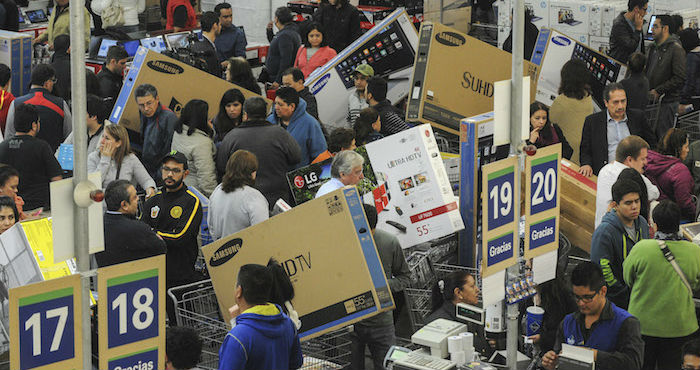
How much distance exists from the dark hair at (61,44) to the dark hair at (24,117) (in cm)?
312

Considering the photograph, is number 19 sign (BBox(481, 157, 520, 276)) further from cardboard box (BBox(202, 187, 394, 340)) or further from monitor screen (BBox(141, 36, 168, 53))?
monitor screen (BBox(141, 36, 168, 53))

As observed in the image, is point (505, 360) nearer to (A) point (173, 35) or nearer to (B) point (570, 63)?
(B) point (570, 63)

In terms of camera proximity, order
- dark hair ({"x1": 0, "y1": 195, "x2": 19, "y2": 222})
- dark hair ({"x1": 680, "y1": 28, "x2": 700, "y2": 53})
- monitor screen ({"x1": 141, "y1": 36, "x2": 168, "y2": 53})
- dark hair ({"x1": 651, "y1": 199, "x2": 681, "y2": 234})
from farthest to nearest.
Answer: monitor screen ({"x1": 141, "y1": 36, "x2": 168, "y2": 53}), dark hair ({"x1": 680, "y1": 28, "x2": 700, "y2": 53}), dark hair ({"x1": 0, "y1": 195, "x2": 19, "y2": 222}), dark hair ({"x1": 651, "y1": 199, "x2": 681, "y2": 234})

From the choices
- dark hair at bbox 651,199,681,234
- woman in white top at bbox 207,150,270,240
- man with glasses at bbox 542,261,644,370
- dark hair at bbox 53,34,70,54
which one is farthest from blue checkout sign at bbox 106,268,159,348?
dark hair at bbox 53,34,70,54

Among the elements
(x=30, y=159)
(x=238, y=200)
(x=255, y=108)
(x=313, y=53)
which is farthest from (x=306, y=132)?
(x=313, y=53)

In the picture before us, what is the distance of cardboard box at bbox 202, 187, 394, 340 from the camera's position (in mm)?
5738

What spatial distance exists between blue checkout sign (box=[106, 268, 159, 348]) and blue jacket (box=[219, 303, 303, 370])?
441 mm

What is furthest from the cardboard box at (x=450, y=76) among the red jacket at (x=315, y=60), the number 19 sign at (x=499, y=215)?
the number 19 sign at (x=499, y=215)

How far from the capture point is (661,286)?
19.4 ft

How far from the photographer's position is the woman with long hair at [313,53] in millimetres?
11078

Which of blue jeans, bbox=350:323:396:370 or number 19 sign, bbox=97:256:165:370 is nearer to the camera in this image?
number 19 sign, bbox=97:256:165:370

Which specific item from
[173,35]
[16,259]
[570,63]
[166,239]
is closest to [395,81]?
[570,63]

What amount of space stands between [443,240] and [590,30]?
705cm

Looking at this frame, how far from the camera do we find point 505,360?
5297mm
